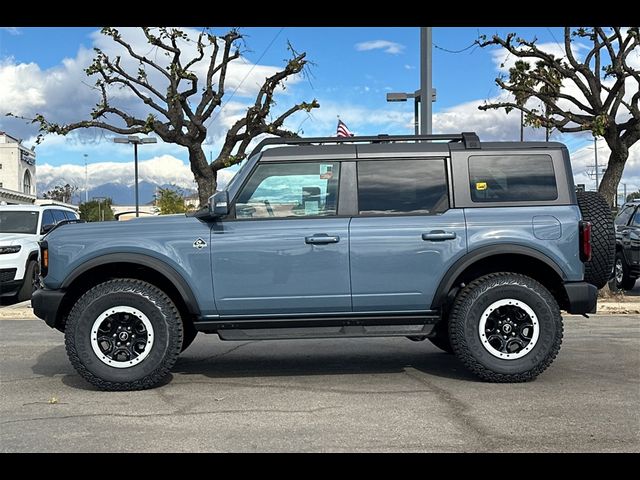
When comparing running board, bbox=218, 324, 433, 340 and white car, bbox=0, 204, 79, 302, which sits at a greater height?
white car, bbox=0, 204, 79, 302

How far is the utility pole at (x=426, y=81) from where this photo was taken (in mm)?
12492

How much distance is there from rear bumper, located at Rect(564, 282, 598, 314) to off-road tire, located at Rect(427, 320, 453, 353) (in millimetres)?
1104

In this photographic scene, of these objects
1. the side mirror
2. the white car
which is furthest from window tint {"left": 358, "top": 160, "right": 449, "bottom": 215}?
the white car

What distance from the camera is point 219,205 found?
583 centimetres

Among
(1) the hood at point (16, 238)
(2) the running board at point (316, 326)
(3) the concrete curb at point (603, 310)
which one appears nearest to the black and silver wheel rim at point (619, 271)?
(3) the concrete curb at point (603, 310)

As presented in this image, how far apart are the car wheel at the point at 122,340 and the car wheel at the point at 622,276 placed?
10.5 metres

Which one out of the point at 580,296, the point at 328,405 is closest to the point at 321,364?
the point at 328,405

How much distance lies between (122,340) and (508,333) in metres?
3.33

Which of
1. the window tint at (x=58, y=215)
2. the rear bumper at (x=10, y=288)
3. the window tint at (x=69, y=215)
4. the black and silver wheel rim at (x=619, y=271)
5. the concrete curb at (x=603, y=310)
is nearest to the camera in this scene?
the concrete curb at (x=603, y=310)

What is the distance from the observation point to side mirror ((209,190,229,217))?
19.1ft

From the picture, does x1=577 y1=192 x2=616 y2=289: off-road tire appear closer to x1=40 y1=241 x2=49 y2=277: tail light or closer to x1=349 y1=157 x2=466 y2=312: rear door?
x1=349 y1=157 x2=466 y2=312: rear door

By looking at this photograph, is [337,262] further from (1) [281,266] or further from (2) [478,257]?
(2) [478,257]

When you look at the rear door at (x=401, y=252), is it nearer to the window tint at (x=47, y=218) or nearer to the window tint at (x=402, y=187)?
the window tint at (x=402, y=187)
